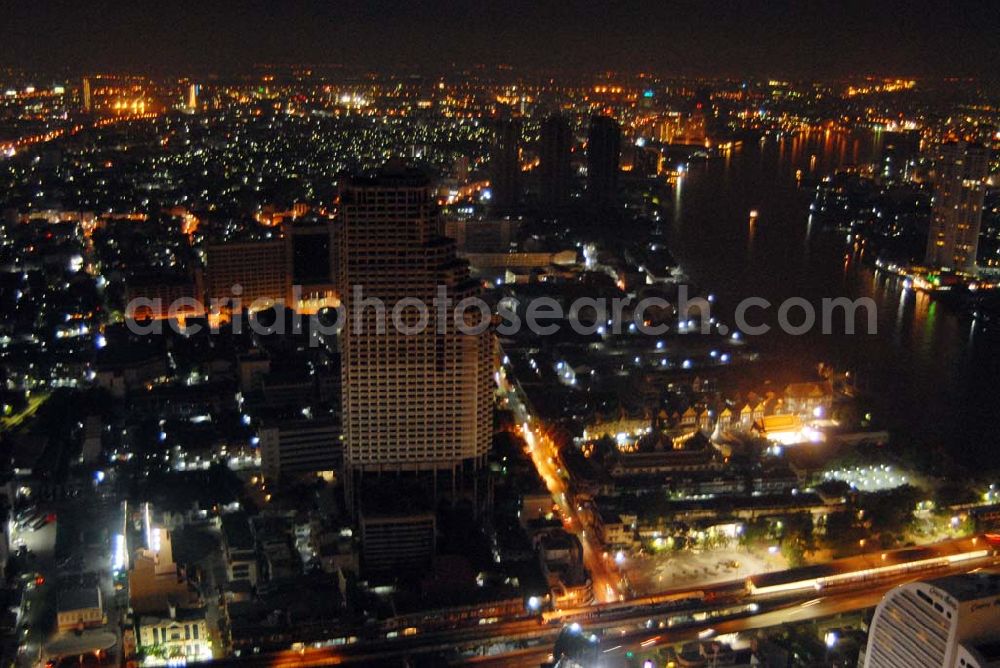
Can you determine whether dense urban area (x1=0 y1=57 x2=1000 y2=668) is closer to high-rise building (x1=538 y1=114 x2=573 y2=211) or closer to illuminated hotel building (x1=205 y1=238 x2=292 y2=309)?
illuminated hotel building (x1=205 y1=238 x2=292 y2=309)

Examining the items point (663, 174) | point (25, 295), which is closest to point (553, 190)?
point (663, 174)

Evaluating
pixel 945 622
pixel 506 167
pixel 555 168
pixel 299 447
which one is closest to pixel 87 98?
pixel 506 167

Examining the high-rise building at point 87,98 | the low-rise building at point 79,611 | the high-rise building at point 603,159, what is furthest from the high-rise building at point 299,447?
the high-rise building at point 87,98

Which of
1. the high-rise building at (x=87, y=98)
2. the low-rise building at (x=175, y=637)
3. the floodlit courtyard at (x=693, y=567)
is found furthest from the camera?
the high-rise building at (x=87, y=98)

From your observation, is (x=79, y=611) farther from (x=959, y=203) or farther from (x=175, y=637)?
(x=959, y=203)

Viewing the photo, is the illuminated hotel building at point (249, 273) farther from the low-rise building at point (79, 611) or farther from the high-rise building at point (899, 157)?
the high-rise building at point (899, 157)

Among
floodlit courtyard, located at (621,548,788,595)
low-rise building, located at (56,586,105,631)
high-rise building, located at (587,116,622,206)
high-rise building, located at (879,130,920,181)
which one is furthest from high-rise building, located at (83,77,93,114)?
floodlit courtyard, located at (621,548,788,595)

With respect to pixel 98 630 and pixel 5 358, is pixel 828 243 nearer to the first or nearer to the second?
pixel 5 358
